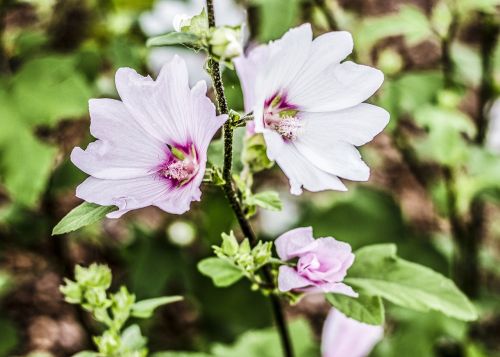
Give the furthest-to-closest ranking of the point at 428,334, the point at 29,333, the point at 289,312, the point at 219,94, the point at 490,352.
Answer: the point at 289,312 < the point at 29,333 < the point at 490,352 < the point at 428,334 < the point at 219,94

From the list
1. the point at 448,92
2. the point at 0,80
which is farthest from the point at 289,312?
the point at 0,80

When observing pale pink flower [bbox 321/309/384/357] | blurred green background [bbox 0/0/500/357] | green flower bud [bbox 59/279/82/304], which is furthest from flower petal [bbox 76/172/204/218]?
blurred green background [bbox 0/0/500/357]

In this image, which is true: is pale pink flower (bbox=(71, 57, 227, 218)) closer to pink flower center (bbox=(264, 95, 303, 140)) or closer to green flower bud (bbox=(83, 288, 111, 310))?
pink flower center (bbox=(264, 95, 303, 140))

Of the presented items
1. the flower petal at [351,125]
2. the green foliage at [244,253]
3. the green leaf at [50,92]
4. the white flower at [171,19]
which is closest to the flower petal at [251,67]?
the flower petal at [351,125]

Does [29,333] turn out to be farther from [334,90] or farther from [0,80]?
[334,90]

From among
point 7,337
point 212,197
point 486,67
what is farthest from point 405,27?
point 7,337

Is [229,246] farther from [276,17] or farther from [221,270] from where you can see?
[276,17]

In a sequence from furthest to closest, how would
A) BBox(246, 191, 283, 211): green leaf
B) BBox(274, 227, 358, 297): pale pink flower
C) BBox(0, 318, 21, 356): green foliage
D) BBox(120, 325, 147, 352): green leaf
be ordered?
BBox(0, 318, 21, 356): green foliage < BBox(120, 325, 147, 352): green leaf < BBox(246, 191, 283, 211): green leaf < BBox(274, 227, 358, 297): pale pink flower
